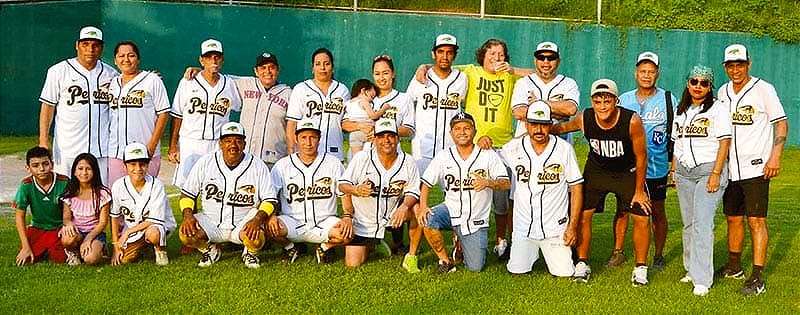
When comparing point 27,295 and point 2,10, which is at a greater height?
point 2,10

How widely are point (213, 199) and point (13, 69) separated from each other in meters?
12.1

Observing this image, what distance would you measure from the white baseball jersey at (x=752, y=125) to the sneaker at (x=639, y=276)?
37.8 inches

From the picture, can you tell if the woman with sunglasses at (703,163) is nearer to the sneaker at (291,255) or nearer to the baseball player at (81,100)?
the sneaker at (291,255)

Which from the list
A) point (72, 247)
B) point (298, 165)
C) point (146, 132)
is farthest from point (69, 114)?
point (298, 165)

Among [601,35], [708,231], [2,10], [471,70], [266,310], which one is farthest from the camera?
[601,35]

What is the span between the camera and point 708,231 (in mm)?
7203

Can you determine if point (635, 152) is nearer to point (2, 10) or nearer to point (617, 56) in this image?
point (617, 56)

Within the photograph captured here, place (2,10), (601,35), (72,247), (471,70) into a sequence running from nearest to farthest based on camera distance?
(72,247) → (471,70) → (2,10) → (601,35)

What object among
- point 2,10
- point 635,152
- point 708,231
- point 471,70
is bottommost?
point 708,231

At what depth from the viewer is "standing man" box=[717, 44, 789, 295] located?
284 inches

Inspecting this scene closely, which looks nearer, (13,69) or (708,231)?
(708,231)

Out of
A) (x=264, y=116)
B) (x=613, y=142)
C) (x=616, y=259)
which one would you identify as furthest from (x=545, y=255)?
(x=264, y=116)

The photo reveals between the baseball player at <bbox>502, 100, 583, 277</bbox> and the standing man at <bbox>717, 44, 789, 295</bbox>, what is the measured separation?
3.79ft

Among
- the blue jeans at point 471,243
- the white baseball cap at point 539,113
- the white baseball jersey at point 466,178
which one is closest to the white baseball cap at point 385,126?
the white baseball jersey at point 466,178
